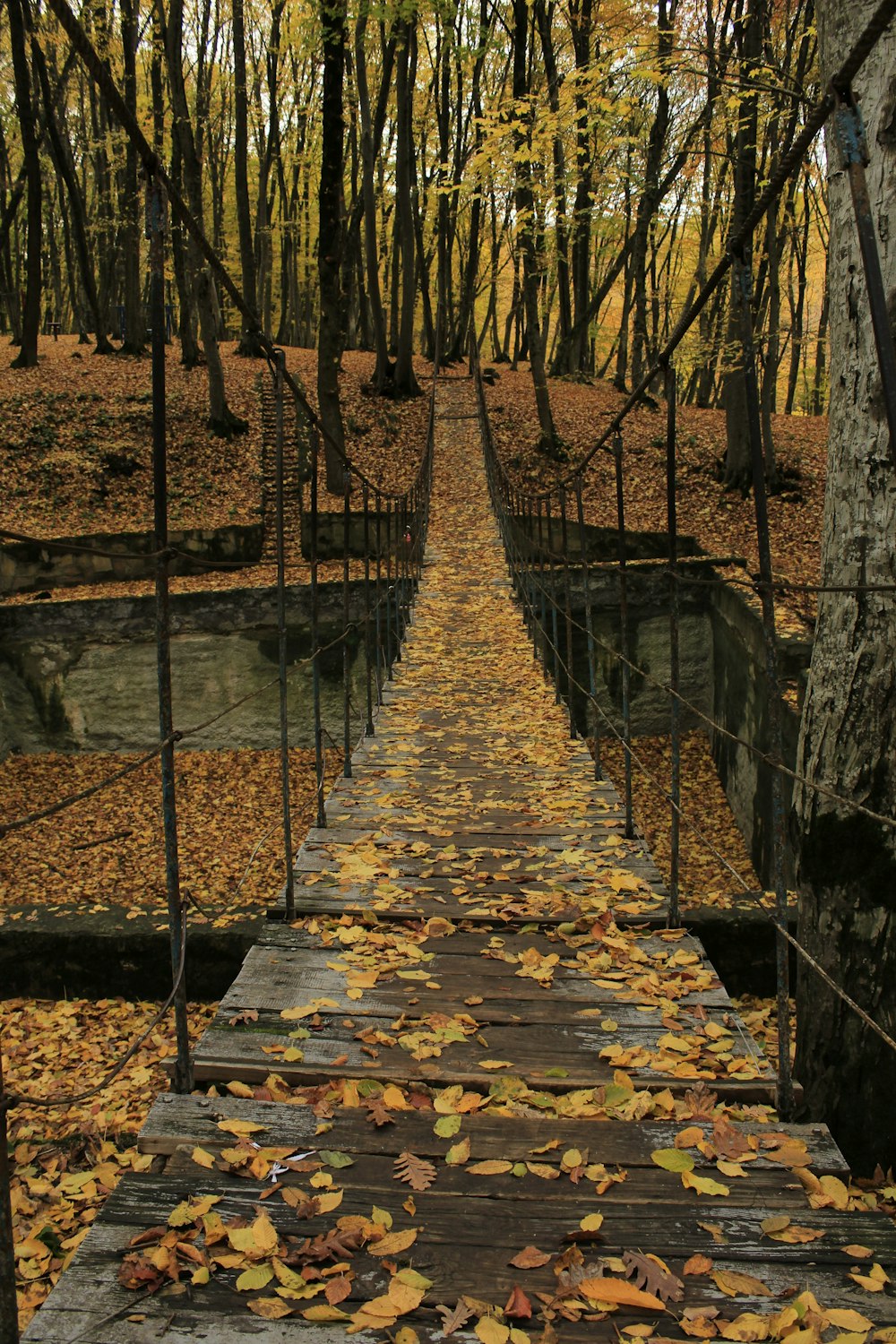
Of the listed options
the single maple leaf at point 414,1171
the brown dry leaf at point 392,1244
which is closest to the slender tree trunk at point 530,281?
the single maple leaf at point 414,1171

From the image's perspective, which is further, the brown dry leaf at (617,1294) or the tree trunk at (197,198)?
the tree trunk at (197,198)

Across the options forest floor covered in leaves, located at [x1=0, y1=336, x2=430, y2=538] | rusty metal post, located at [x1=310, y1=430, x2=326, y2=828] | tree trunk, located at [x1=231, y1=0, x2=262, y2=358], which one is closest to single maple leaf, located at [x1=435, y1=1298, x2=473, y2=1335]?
rusty metal post, located at [x1=310, y1=430, x2=326, y2=828]

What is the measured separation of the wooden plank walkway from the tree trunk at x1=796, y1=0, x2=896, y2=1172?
363mm

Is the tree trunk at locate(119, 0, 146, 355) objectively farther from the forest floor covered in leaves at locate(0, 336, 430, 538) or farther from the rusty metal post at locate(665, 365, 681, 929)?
the rusty metal post at locate(665, 365, 681, 929)

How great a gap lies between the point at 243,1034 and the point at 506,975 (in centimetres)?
83

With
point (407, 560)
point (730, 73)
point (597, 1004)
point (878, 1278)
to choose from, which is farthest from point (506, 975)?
point (730, 73)

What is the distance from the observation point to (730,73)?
32.3 feet

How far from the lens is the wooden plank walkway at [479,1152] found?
1614 mm

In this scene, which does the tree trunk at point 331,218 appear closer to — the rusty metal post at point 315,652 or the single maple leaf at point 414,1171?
the rusty metal post at point 315,652

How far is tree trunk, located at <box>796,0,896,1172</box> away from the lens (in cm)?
279

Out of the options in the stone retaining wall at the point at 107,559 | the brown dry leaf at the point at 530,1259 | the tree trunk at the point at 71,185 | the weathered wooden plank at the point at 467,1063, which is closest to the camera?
the brown dry leaf at the point at 530,1259

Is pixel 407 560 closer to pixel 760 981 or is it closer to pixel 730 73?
pixel 730 73

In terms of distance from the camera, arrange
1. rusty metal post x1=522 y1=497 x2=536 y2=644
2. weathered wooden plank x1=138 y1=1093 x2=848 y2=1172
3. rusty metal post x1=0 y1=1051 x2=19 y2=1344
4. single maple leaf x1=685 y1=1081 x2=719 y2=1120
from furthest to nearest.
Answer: rusty metal post x1=522 y1=497 x2=536 y2=644 → single maple leaf x1=685 y1=1081 x2=719 y2=1120 → weathered wooden plank x1=138 y1=1093 x2=848 y2=1172 → rusty metal post x1=0 y1=1051 x2=19 y2=1344

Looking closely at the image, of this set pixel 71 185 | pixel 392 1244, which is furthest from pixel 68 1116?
pixel 71 185
